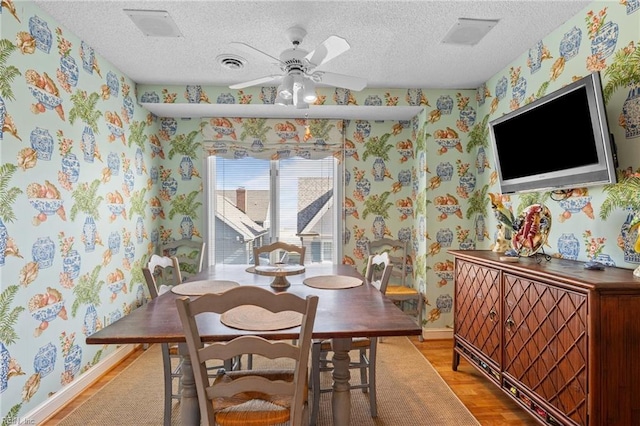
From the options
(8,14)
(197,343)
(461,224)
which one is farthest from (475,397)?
(8,14)

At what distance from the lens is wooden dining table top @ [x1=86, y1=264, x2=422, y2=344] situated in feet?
4.74

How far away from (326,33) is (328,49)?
552mm

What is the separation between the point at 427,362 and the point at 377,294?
1392 mm

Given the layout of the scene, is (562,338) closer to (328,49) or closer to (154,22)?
(328,49)

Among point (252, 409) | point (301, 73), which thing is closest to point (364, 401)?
point (252, 409)

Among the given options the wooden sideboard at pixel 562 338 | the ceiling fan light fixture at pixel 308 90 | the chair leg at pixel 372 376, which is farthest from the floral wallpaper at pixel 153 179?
the chair leg at pixel 372 376

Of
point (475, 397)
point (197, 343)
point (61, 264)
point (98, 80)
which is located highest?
point (98, 80)

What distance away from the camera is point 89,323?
2.72 meters

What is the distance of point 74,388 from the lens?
8.23ft

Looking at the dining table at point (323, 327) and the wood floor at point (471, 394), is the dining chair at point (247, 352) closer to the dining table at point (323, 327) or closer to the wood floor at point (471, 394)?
the dining table at point (323, 327)

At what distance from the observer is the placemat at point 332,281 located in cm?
227

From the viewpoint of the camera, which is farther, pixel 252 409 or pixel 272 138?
pixel 272 138

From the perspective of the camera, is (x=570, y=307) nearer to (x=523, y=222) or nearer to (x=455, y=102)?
(x=523, y=222)

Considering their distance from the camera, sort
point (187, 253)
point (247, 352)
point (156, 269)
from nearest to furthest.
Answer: point (247, 352), point (156, 269), point (187, 253)
